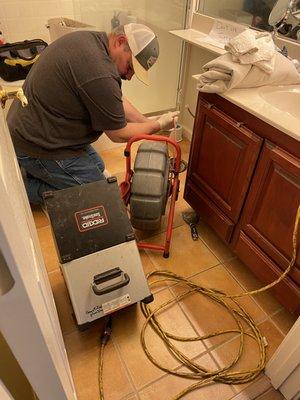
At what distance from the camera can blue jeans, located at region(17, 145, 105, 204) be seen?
1.58 m

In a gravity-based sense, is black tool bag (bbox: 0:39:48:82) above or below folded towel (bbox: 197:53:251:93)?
below

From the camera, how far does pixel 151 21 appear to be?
2.31 metres

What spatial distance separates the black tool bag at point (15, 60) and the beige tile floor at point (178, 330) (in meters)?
1.04

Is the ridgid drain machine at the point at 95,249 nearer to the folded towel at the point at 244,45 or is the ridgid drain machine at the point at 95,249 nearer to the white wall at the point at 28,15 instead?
the folded towel at the point at 244,45

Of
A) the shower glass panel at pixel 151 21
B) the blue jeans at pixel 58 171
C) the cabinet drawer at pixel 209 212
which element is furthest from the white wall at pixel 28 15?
the cabinet drawer at pixel 209 212

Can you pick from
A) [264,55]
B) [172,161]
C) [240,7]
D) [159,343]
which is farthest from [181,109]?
[159,343]

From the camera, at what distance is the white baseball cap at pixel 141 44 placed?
1350mm

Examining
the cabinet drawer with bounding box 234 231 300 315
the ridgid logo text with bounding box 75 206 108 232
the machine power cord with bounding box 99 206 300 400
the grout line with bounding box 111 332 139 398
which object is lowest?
the grout line with bounding box 111 332 139 398

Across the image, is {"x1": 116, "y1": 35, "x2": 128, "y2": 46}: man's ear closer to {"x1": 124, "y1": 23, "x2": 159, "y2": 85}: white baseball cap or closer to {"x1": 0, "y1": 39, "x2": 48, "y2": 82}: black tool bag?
{"x1": 124, "y1": 23, "x2": 159, "y2": 85}: white baseball cap

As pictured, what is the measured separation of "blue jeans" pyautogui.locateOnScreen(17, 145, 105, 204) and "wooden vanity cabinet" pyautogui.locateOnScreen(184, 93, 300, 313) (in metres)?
0.56

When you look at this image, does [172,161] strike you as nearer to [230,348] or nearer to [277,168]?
[277,168]

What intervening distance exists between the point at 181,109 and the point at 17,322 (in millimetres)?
2489

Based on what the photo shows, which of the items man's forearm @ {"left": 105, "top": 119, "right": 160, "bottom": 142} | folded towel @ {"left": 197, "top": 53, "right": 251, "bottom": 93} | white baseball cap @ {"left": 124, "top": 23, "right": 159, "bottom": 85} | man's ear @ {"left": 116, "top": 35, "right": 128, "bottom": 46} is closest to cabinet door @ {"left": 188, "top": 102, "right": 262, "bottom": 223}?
folded towel @ {"left": 197, "top": 53, "right": 251, "bottom": 93}

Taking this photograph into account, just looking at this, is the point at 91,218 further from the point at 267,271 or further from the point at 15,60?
the point at 15,60
